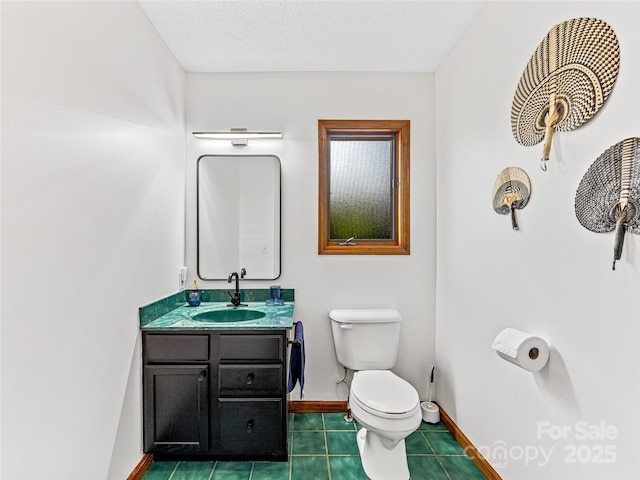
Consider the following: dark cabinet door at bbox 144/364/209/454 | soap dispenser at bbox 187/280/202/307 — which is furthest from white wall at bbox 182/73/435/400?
dark cabinet door at bbox 144/364/209/454

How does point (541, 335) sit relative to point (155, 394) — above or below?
above

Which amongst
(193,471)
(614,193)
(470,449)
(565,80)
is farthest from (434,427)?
(565,80)

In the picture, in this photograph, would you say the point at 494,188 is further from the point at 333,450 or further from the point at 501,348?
the point at 333,450

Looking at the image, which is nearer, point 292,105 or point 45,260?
point 45,260

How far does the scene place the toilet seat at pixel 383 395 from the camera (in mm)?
1725

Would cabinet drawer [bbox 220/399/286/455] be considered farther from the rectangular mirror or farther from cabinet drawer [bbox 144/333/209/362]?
the rectangular mirror

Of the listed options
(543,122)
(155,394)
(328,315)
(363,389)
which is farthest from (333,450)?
(543,122)

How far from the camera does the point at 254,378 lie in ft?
6.23

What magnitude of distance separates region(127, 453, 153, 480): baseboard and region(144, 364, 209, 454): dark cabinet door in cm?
4

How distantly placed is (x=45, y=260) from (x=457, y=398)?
2.31 metres

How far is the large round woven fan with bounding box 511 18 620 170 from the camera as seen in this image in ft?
3.65

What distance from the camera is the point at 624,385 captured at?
1056mm

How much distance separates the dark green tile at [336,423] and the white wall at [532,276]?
27.6 inches

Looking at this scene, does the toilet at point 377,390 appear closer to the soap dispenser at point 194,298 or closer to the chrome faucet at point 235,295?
the chrome faucet at point 235,295
